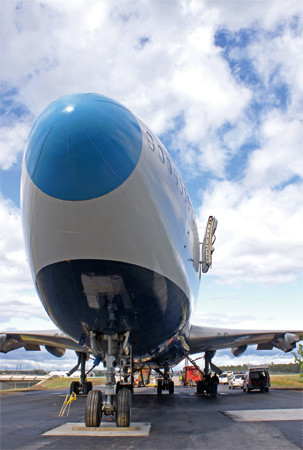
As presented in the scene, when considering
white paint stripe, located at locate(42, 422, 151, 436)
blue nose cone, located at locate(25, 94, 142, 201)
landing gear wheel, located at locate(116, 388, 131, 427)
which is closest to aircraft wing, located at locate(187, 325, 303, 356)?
white paint stripe, located at locate(42, 422, 151, 436)

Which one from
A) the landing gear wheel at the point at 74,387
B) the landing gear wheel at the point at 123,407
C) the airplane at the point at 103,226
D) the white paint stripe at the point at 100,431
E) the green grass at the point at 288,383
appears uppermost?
the airplane at the point at 103,226

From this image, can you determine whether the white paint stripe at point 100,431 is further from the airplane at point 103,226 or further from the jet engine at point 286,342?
the jet engine at point 286,342

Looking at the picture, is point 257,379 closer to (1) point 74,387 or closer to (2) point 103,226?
(1) point 74,387

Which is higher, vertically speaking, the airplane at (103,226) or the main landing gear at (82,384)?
the airplane at (103,226)

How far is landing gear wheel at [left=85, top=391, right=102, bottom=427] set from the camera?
274 inches

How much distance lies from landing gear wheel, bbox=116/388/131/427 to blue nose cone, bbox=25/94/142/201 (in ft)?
13.2

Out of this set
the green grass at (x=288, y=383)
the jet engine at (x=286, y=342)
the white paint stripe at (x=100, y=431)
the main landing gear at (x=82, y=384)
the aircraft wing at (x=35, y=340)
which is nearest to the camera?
the white paint stripe at (x=100, y=431)

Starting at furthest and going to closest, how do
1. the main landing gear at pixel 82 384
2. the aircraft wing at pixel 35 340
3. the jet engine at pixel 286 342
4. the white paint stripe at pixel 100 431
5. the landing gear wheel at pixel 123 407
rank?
1. the jet engine at pixel 286 342
2. the aircraft wing at pixel 35 340
3. the main landing gear at pixel 82 384
4. the landing gear wheel at pixel 123 407
5. the white paint stripe at pixel 100 431

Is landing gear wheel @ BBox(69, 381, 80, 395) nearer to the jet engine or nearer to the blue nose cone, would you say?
the jet engine

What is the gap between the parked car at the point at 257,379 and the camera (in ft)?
80.9

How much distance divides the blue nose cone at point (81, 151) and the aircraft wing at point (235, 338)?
443 inches

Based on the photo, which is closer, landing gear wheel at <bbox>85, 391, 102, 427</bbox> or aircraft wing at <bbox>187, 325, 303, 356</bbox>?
landing gear wheel at <bbox>85, 391, 102, 427</bbox>

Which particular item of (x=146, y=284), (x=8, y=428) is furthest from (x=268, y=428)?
(x=8, y=428)

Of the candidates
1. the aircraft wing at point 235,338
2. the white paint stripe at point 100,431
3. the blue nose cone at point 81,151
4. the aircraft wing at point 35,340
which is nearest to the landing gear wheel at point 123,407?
the white paint stripe at point 100,431
